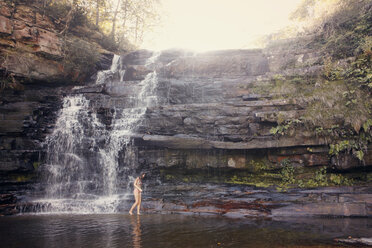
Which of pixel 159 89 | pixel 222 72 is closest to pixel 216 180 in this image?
pixel 159 89

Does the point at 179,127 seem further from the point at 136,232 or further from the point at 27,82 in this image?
the point at 27,82

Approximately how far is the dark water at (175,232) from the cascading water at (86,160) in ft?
6.57

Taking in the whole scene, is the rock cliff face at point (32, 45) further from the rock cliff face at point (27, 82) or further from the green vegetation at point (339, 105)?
the green vegetation at point (339, 105)

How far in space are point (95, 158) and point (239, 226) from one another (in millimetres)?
7501

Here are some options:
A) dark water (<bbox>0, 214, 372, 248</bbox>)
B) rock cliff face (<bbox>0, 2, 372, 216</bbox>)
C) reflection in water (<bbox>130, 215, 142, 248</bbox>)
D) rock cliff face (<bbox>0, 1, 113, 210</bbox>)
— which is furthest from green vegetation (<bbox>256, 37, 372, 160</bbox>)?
rock cliff face (<bbox>0, 1, 113, 210</bbox>)

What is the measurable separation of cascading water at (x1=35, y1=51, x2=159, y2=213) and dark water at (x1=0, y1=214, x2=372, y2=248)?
2.00 m

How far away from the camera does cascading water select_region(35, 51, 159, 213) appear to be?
9625mm

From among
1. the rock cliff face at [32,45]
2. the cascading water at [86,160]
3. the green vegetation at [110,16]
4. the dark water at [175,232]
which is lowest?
the dark water at [175,232]

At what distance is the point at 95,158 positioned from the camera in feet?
36.2

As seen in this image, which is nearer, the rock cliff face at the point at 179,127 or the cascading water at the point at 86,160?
the rock cliff face at the point at 179,127

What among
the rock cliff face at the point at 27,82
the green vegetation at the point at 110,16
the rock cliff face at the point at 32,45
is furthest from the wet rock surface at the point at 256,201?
the green vegetation at the point at 110,16

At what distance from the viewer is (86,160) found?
36.2 ft

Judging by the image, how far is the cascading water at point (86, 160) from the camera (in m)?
9.62

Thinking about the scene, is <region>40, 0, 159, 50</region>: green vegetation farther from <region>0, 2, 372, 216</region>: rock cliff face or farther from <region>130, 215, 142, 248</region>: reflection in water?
<region>130, 215, 142, 248</region>: reflection in water
